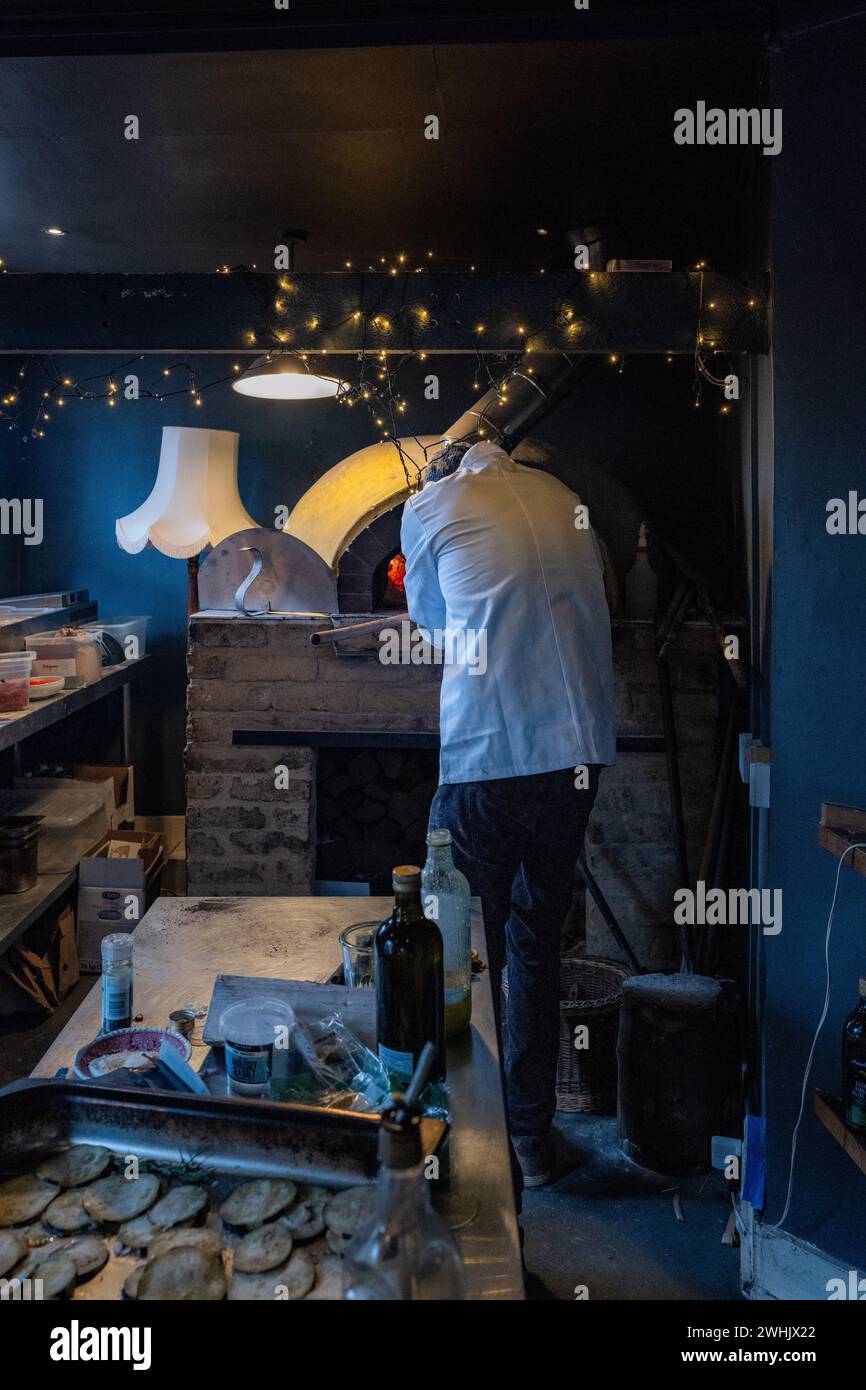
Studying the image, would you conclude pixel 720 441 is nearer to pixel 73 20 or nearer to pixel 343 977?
pixel 73 20

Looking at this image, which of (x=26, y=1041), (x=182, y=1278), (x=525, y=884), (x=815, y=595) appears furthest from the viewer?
(x=26, y=1041)

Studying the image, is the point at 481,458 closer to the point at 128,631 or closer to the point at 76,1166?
the point at 76,1166

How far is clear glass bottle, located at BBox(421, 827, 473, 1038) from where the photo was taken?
1652 millimetres

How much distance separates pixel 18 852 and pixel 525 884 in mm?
2044

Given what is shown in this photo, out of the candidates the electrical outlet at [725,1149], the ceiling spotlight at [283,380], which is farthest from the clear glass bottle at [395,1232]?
the ceiling spotlight at [283,380]

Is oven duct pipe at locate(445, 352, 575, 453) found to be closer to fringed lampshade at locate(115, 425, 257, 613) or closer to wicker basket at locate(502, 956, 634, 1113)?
fringed lampshade at locate(115, 425, 257, 613)

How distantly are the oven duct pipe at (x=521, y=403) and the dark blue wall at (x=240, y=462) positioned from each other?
132 centimetres

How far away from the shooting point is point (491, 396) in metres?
3.67

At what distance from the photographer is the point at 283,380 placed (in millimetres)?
3951

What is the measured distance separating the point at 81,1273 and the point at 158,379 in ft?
15.8

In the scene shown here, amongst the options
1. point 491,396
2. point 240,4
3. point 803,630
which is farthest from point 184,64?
point 803,630

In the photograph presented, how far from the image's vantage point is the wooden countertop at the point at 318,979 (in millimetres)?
A: 1199

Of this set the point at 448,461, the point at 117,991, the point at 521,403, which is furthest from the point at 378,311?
the point at 117,991

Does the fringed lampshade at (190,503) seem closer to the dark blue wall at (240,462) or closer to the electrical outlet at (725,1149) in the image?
the dark blue wall at (240,462)
